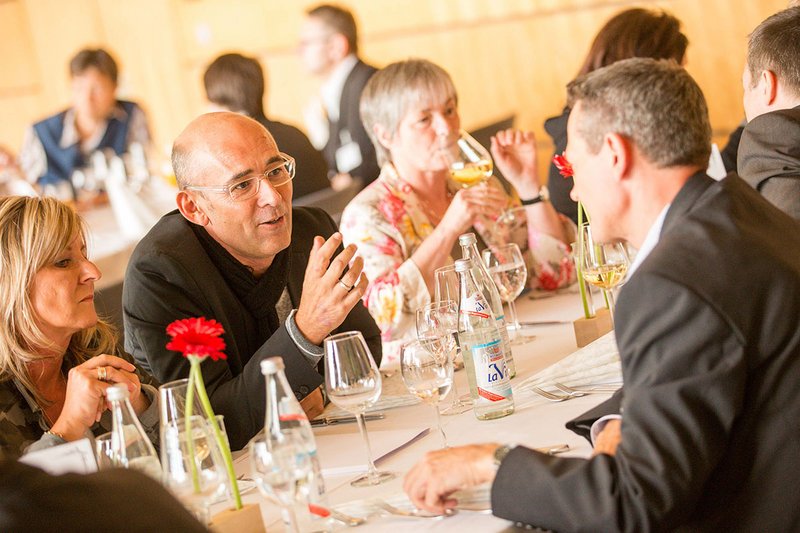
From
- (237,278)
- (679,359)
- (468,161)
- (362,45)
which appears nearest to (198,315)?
(237,278)

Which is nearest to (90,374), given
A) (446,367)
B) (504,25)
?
(446,367)

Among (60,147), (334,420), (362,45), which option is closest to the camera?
(334,420)

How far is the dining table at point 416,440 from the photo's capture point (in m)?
1.52

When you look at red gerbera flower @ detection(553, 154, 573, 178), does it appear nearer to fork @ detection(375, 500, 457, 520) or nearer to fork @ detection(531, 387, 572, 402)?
fork @ detection(531, 387, 572, 402)

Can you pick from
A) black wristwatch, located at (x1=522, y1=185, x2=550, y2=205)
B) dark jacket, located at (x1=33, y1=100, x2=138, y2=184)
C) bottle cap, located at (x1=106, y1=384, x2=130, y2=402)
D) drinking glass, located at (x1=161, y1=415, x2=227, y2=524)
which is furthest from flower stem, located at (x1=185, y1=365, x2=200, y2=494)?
dark jacket, located at (x1=33, y1=100, x2=138, y2=184)

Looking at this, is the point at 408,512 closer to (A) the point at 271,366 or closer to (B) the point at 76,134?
(A) the point at 271,366

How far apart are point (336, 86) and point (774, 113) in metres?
3.76

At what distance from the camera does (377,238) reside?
310cm

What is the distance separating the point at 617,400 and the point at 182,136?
1330mm

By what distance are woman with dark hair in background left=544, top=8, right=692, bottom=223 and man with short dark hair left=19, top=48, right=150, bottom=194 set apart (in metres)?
3.83

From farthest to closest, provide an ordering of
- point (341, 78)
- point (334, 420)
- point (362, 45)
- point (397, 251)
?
1. point (362, 45)
2. point (341, 78)
3. point (397, 251)
4. point (334, 420)

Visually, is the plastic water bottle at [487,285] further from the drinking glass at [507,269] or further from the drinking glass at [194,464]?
the drinking glass at [194,464]

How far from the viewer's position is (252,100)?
481 centimetres

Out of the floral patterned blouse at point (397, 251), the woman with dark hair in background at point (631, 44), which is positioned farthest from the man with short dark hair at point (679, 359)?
the woman with dark hair in background at point (631, 44)
